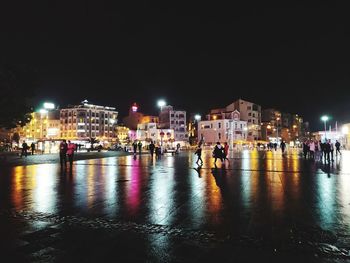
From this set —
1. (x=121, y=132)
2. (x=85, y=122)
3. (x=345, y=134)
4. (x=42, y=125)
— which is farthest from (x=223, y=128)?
(x=42, y=125)

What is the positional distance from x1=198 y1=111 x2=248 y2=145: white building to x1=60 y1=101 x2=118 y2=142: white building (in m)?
38.6

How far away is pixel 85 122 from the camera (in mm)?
125812

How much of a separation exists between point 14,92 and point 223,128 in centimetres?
7501

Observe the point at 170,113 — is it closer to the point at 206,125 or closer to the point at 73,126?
the point at 206,125

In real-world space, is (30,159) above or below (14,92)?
below

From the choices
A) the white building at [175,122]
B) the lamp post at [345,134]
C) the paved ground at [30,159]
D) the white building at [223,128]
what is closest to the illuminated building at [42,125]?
the white building at [175,122]

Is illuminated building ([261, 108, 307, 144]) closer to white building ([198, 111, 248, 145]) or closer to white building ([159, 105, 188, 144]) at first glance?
white building ([198, 111, 248, 145])

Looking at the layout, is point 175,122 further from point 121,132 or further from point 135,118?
point 121,132

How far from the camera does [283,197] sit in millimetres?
9492

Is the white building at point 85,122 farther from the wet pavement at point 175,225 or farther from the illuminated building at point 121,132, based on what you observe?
the wet pavement at point 175,225

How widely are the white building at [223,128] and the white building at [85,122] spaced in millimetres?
38576

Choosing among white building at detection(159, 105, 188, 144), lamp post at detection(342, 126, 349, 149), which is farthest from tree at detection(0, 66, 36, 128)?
white building at detection(159, 105, 188, 144)

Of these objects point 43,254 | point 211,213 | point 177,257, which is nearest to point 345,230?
point 211,213

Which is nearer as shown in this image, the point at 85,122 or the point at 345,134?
the point at 345,134
